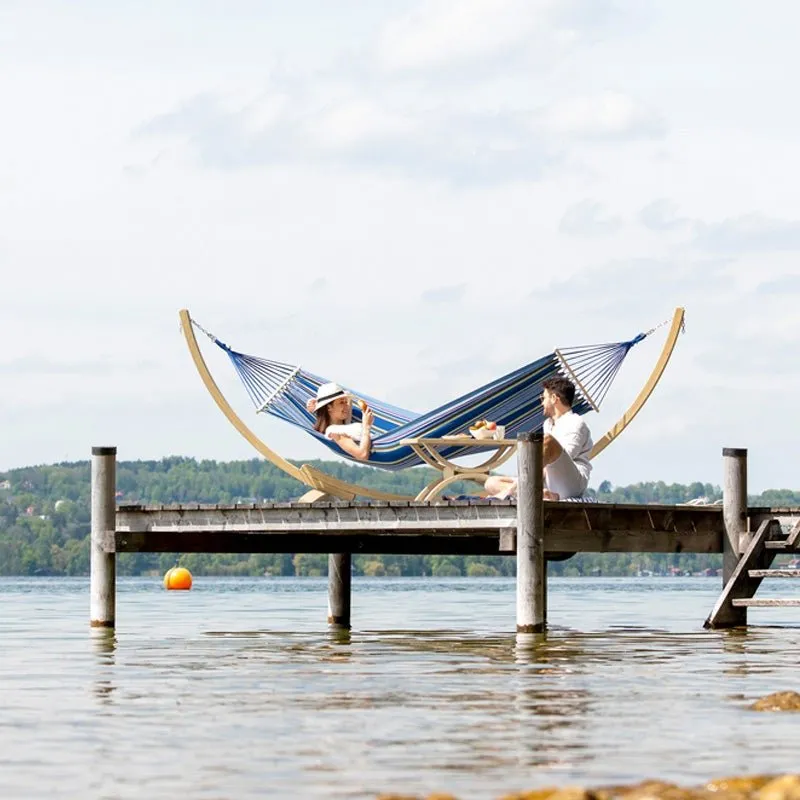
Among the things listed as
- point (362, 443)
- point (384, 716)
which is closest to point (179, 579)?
point (362, 443)

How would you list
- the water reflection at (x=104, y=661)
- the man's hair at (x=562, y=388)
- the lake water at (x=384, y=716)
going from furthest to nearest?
the man's hair at (x=562, y=388)
the water reflection at (x=104, y=661)
the lake water at (x=384, y=716)

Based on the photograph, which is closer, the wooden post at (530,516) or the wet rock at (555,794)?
the wet rock at (555,794)

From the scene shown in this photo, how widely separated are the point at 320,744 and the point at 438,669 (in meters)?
3.94

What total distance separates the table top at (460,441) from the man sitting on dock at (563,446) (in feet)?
1.38

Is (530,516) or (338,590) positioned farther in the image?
(338,590)

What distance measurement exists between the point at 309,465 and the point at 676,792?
396 inches

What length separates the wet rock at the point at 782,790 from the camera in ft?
17.3

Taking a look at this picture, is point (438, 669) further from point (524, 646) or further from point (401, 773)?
point (401, 773)

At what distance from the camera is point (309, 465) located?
15.4 m

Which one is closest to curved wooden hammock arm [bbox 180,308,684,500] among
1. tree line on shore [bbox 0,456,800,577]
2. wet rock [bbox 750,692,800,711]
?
wet rock [bbox 750,692,800,711]

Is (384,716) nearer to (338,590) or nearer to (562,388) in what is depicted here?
(562,388)

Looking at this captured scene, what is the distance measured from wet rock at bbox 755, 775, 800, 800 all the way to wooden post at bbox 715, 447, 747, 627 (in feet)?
30.8

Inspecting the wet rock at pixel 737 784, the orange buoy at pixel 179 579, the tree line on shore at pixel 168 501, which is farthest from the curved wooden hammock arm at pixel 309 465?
the tree line on shore at pixel 168 501

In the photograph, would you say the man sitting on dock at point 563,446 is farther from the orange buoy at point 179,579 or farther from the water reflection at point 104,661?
the orange buoy at point 179,579
